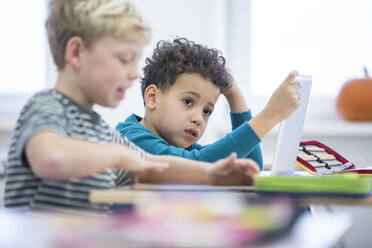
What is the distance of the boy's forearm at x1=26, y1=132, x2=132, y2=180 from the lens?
72 cm

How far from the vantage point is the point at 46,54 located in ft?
10.2

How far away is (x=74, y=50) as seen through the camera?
90 centimetres

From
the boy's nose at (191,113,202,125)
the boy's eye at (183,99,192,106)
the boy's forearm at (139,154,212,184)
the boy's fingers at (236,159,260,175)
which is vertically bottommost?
the boy's forearm at (139,154,212,184)

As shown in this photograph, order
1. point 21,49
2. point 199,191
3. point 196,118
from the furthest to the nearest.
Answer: point 21,49, point 196,118, point 199,191

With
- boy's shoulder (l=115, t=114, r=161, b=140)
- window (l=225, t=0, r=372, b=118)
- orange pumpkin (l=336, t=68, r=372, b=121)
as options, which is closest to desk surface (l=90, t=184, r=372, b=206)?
boy's shoulder (l=115, t=114, r=161, b=140)

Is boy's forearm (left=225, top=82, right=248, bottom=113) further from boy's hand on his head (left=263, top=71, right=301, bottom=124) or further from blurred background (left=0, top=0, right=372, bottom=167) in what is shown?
blurred background (left=0, top=0, right=372, bottom=167)

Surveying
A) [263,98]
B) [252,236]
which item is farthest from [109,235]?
[263,98]

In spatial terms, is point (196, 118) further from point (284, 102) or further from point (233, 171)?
point (233, 171)

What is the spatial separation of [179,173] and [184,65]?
0.50 m

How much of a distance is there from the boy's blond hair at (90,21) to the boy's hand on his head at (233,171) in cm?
26

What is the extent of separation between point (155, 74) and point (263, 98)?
1.67 metres

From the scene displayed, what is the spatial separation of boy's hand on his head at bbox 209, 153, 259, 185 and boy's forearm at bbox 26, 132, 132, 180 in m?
0.22

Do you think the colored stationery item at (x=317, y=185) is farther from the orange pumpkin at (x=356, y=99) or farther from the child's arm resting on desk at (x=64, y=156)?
the orange pumpkin at (x=356, y=99)

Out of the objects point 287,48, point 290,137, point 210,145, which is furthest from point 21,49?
point 290,137
